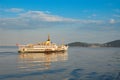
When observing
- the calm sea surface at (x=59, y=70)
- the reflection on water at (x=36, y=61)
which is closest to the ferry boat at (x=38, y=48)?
the reflection on water at (x=36, y=61)

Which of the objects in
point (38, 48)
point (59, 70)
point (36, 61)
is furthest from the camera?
point (38, 48)

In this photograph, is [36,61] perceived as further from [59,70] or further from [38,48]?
[38,48]

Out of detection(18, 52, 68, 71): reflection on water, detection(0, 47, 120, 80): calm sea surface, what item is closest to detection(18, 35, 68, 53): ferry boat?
detection(18, 52, 68, 71): reflection on water

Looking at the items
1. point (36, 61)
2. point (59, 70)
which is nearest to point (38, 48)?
point (36, 61)

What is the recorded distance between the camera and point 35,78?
40.3m

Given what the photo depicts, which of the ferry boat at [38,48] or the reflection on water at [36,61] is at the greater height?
the ferry boat at [38,48]

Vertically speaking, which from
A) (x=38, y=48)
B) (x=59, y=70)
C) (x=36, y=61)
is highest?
(x=38, y=48)

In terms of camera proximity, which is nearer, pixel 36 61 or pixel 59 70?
pixel 59 70

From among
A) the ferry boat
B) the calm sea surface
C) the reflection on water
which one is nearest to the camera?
the calm sea surface

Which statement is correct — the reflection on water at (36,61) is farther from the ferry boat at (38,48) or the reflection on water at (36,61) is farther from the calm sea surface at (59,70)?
the ferry boat at (38,48)

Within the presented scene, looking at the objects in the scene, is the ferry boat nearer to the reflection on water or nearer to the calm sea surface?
the reflection on water

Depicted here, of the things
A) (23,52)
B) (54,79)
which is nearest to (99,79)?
(54,79)

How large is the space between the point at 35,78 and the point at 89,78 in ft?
30.7

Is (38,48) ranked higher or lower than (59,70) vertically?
higher
